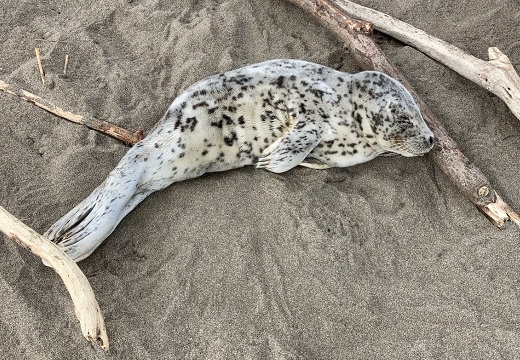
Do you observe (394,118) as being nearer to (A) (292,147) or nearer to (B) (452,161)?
(B) (452,161)

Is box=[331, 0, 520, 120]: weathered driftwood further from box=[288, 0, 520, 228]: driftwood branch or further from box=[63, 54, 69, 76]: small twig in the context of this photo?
box=[63, 54, 69, 76]: small twig

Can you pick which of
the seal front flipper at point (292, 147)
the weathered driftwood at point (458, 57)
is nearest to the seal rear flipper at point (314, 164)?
the seal front flipper at point (292, 147)

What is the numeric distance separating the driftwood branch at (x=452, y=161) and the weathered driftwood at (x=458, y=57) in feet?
1.22

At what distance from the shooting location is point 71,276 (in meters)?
2.93

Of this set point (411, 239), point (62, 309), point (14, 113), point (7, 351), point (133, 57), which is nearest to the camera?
point (7, 351)

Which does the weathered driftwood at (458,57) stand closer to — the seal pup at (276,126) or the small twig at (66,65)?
the seal pup at (276,126)

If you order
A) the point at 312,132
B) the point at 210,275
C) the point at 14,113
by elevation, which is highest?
the point at 14,113

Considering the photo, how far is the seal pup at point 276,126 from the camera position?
368 cm

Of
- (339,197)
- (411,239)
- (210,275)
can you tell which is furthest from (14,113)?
(411,239)

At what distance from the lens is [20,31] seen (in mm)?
4641

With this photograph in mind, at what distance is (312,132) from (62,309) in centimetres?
174

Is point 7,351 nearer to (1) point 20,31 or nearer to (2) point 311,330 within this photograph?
(2) point 311,330

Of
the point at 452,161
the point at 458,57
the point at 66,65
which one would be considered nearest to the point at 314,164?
the point at 452,161

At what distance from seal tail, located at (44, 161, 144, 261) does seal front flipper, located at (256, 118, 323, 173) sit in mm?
780
